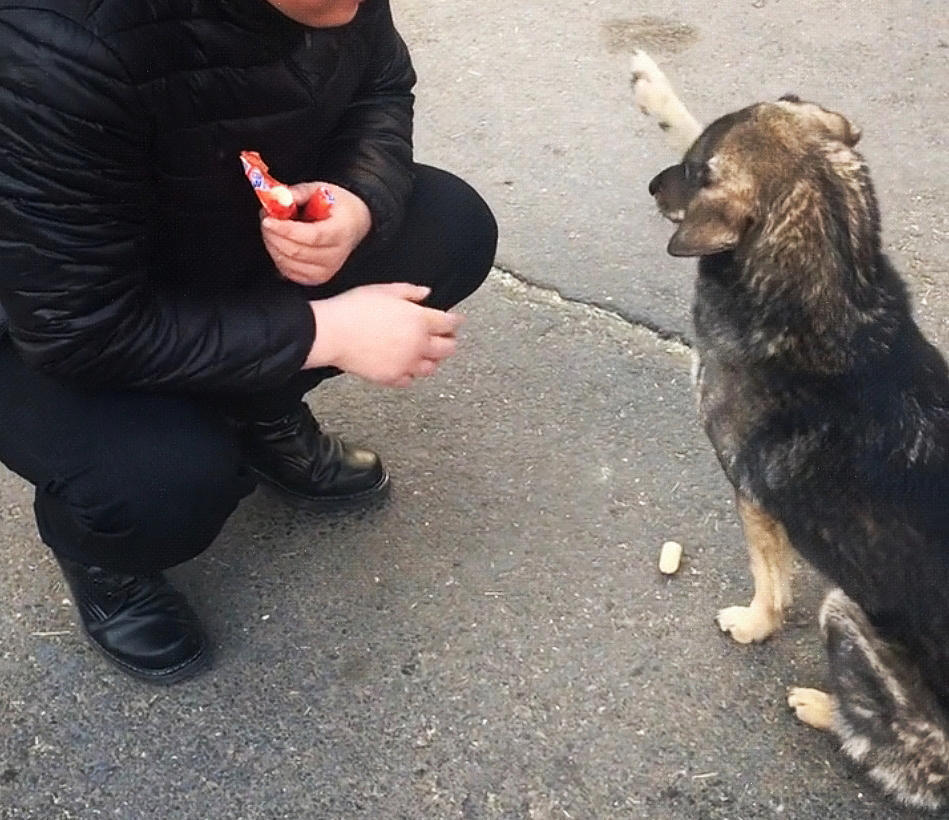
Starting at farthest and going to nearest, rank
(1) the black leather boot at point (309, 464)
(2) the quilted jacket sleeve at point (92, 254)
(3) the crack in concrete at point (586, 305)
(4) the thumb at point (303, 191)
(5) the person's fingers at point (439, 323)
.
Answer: (3) the crack in concrete at point (586, 305) → (1) the black leather boot at point (309, 464) → (5) the person's fingers at point (439, 323) → (4) the thumb at point (303, 191) → (2) the quilted jacket sleeve at point (92, 254)

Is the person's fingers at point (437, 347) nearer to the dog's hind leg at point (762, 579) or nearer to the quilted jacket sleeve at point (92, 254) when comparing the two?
the quilted jacket sleeve at point (92, 254)

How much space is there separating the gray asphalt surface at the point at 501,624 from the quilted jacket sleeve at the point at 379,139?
2.71 feet

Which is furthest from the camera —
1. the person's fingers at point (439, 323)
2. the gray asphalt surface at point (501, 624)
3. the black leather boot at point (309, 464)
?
the black leather boot at point (309, 464)

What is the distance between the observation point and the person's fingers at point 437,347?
2.11 m

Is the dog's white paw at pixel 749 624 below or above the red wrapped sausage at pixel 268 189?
below

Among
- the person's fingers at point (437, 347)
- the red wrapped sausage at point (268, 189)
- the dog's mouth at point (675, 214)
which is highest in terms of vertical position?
the red wrapped sausage at point (268, 189)

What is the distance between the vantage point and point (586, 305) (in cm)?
336

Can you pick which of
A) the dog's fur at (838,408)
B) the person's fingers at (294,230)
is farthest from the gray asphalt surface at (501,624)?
the person's fingers at (294,230)

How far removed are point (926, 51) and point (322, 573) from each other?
3.45 m

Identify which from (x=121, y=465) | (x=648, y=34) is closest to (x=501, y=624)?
(x=121, y=465)

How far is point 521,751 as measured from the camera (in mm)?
2270

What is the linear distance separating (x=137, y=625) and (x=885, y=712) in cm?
153

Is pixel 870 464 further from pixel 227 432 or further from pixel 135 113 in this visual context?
pixel 135 113

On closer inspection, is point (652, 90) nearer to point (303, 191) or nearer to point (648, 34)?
point (303, 191)
